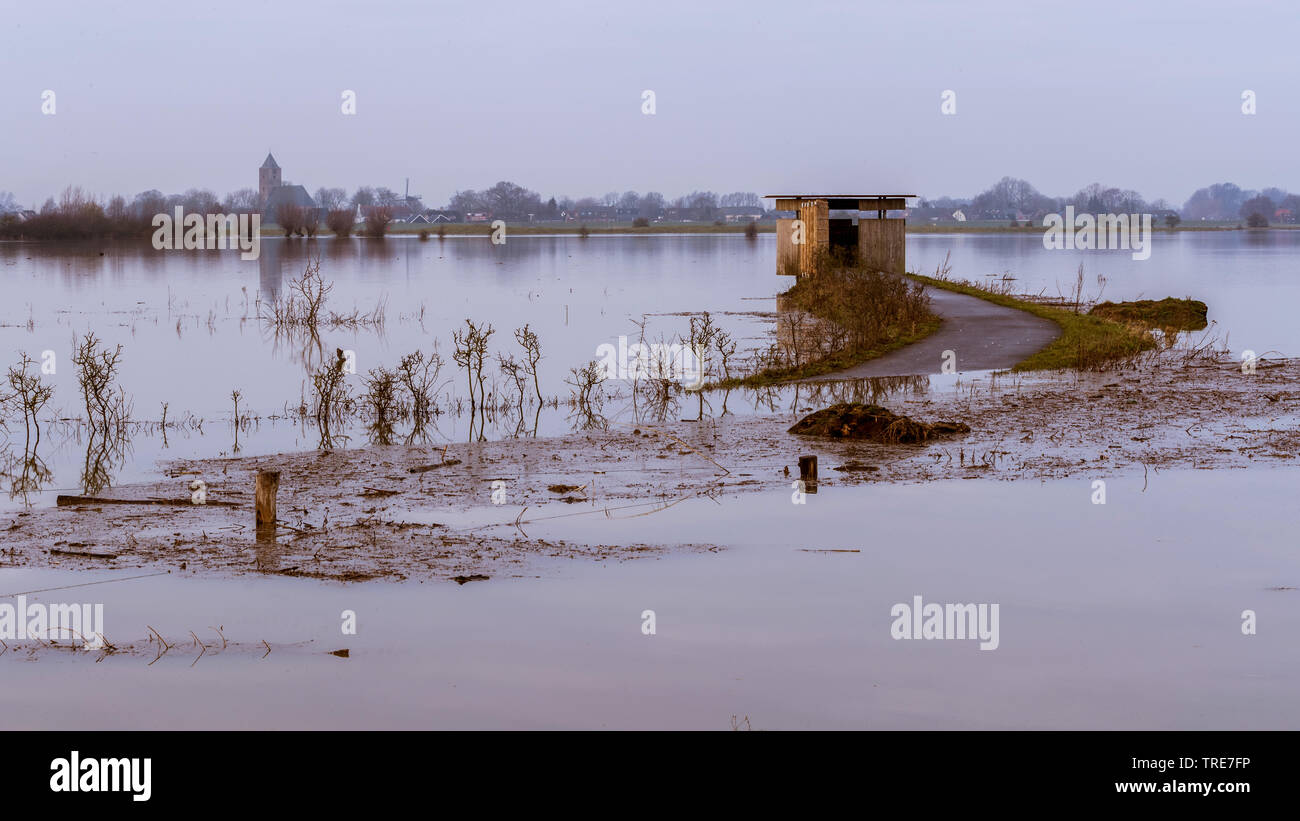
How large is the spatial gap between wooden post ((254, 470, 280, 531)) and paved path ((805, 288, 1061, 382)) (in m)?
12.0

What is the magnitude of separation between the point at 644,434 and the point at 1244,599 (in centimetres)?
878

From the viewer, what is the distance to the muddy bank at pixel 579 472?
1144 cm

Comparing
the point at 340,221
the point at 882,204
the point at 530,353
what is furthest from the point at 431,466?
the point at 340,221

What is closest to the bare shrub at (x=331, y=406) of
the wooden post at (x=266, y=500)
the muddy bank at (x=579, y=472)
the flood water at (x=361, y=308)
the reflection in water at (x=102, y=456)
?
the flood water at (x=361, y=308)

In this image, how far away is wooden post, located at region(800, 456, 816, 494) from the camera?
13867mm

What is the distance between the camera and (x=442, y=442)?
1809 cm

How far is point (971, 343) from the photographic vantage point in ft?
86.8

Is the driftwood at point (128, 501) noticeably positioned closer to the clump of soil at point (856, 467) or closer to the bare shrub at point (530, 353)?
the clump of soil at point (856, 467)

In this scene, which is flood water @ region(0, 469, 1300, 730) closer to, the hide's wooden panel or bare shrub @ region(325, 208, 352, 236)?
the hide's wooden panel

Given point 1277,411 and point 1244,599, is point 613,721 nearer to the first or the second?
point 1244,599

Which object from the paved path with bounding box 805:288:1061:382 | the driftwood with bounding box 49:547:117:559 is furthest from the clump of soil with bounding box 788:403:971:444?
the driftwood with bounding box 49:547:117:559

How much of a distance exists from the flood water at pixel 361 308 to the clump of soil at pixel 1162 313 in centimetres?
104

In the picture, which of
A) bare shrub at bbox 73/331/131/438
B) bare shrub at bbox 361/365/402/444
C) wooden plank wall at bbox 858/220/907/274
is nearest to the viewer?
bare shrub at bbox 73/331/131/438

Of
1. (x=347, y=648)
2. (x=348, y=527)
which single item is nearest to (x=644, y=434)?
(x=348, y=527)
